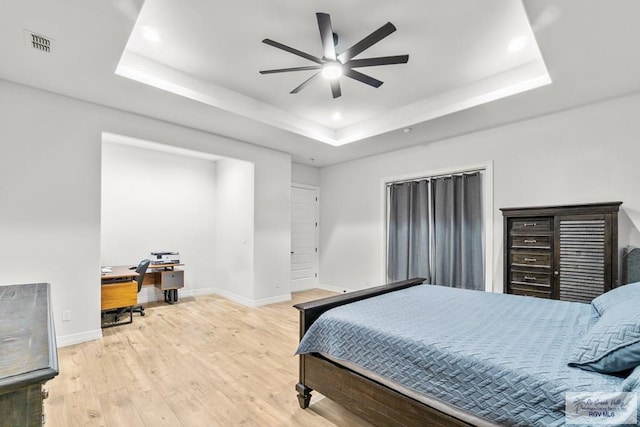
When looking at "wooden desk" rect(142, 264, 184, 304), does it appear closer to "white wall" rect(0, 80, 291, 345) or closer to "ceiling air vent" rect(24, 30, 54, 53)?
"white wall" rect(0, 80, 291, 345)

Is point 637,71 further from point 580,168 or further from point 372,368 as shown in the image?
point 372,368

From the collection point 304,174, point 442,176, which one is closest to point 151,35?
point 304,174

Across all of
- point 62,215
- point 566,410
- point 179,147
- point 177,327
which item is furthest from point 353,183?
point 566,410

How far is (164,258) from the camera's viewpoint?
489cm

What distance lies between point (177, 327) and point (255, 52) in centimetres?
347

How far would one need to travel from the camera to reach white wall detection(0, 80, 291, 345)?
3.01 metres

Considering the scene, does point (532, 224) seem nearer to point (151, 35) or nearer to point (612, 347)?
point (612, 347)

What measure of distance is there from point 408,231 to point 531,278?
198 cm

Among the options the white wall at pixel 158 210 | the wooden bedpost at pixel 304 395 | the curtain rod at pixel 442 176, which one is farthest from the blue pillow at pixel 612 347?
the white wall at pixel 158 210

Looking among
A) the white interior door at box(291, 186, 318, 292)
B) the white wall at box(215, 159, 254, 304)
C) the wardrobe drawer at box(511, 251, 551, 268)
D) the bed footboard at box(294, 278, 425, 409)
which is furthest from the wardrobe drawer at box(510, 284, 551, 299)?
the white interior door at box(291, 186, 318, 292)

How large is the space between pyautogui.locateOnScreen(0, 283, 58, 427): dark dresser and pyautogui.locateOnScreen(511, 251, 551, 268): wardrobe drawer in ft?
13.3

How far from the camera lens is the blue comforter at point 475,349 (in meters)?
1.23

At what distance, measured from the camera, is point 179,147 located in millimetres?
4176

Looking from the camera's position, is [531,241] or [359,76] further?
[531,241]
